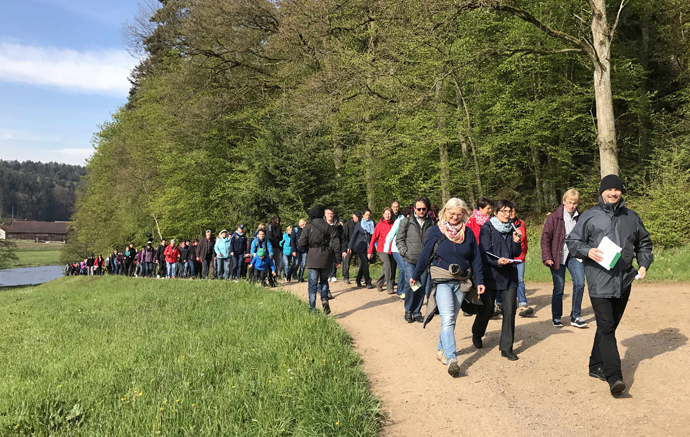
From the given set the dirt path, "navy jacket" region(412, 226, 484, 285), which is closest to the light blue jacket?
the dirt path

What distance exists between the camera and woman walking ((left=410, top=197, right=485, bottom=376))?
5.38 metres

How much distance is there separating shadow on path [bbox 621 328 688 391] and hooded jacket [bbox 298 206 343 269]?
185 inches

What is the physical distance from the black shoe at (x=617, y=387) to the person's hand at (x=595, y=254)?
3.73 feet

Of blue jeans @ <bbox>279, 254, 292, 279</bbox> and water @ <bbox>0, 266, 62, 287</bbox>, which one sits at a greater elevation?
blue jeans @ <bbox>279, 254, 292, 279</bbox>

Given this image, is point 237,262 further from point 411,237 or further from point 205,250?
point 411,237

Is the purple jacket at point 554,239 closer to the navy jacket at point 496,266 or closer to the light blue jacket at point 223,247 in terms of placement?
the navy jacket at point 496,266

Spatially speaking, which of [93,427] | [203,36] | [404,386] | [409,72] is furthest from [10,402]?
[203,36]

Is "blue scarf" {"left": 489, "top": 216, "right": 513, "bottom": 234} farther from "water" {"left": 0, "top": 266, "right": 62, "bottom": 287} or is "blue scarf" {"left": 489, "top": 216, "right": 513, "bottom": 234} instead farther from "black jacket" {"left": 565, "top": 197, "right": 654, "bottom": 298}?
"water" {"left": 0, "top": 266, "right": 62, "bottom": 287}

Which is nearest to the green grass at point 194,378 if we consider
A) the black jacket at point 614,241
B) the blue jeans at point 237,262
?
the black jacket at point 614,241

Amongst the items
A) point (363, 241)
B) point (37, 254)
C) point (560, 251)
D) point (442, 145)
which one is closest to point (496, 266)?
point (560, 251)

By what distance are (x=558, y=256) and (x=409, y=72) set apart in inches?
413

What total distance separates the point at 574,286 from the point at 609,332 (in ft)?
8.21

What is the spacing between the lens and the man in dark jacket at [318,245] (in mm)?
8555

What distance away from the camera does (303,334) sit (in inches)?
254
